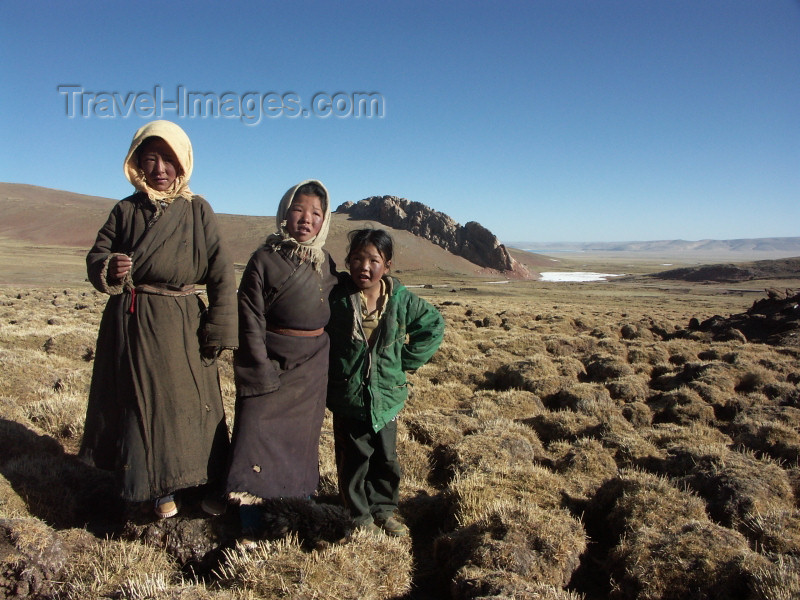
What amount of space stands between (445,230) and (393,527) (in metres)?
84.1

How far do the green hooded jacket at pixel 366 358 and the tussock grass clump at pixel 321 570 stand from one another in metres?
0.67

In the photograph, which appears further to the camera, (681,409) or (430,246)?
(430,246)

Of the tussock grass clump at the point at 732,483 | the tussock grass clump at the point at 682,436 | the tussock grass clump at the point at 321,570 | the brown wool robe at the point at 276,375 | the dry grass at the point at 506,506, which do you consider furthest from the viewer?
the tussock grass clump at the point at 682,436

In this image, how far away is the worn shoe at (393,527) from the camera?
309cm

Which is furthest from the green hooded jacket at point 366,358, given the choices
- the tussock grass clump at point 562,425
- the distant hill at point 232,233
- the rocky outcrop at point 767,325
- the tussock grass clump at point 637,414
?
the distant hill at point 232,233

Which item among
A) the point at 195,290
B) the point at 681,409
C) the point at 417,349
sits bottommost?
the point at 681,409

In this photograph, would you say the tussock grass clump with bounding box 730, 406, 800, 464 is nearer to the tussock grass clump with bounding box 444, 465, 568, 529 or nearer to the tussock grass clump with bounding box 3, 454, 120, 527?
the tussock grass clump with bounding box 444, 465, 568, 529

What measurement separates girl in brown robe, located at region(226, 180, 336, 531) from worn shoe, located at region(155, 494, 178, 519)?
0.36 m

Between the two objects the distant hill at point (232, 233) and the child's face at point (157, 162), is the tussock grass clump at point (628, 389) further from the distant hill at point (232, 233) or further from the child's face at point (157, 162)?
the distant hill at point (232, 233)

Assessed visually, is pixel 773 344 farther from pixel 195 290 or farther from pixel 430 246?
pixel 430 246

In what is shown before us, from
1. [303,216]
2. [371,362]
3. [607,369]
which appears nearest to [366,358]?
[371,362]

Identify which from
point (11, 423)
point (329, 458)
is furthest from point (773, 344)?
point (11, 423)

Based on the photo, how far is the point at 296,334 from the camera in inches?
110

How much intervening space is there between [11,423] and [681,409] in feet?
24.7
